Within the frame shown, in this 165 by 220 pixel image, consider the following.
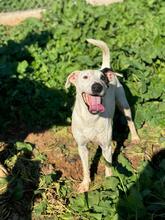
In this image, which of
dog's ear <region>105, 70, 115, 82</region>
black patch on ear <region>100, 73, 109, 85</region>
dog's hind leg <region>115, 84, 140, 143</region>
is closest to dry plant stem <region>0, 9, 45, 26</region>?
dog's hind leg <region>115, 84, 140, 143</region>

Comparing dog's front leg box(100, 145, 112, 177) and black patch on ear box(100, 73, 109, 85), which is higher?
black patch on ear box(100, 73, 109, 85)

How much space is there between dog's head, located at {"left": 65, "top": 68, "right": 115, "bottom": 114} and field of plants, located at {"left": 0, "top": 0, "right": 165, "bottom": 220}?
754mm

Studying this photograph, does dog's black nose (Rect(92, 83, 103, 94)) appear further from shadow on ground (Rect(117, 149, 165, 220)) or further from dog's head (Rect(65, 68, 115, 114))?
shadow on ground (Rect(117, 149, 165, 220))

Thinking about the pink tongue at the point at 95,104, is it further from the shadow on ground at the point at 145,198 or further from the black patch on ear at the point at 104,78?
the shadow on ground at the point at 145,198

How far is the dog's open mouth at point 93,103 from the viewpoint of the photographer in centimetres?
493

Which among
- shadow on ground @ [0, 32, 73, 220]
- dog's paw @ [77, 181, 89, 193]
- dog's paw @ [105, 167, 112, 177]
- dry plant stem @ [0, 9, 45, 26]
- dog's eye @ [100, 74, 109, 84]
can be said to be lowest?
dog's paw @ [77, 181, 89, 193]

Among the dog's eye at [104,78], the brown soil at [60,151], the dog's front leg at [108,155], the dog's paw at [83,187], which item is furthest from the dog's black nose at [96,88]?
the brown soil at [60,151]

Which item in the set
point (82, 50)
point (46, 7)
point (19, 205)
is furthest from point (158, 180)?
point (46, 7)

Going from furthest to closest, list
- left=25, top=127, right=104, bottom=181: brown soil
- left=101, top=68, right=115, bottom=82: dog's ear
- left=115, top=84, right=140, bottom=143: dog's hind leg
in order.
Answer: left=115, top=84, right=140, bottom=143: dog's hind leg → left=25, top=127, right=104, bottom=181: brown soil → left=101, top=68, right=115, bottom=82: dog's ear

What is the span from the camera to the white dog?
493 cm

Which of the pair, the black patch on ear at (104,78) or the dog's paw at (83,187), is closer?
the black patch on ear at (104,78)

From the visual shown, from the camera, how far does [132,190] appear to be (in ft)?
15.8

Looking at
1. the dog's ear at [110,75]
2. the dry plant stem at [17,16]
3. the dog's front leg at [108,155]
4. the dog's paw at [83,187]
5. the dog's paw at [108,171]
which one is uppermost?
the dry plant stem at [17,16]

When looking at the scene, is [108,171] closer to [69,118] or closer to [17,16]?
[69,118]
